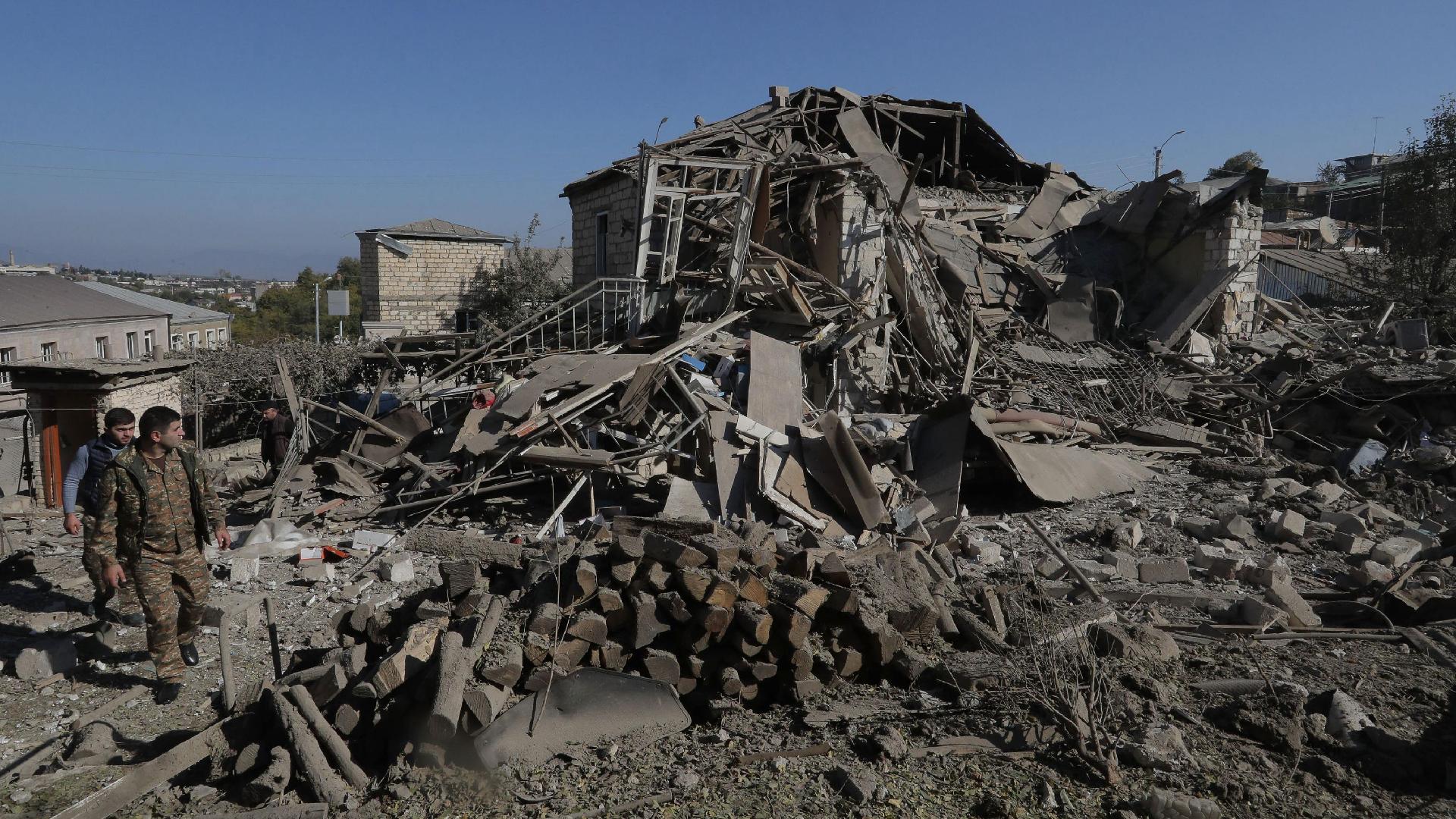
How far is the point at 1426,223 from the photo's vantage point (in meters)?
19.1

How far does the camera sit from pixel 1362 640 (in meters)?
5.55

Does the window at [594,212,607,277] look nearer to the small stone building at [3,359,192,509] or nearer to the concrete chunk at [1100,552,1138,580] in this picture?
the small stone building at [3,359,192,509]

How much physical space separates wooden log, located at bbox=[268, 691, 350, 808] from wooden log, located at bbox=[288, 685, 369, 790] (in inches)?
1.1

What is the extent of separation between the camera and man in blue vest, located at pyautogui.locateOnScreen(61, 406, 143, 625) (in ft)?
17.5

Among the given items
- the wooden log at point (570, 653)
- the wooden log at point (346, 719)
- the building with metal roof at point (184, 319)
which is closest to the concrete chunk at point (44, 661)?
the wooden log at point (346, 719)

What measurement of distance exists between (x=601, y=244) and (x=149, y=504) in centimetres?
1297

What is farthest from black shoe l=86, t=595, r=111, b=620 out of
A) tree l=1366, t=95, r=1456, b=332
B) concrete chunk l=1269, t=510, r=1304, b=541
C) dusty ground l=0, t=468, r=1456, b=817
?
tree l=1366, t=95, r=1456, b=332

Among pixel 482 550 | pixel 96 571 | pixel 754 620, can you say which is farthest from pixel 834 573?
pixel 96 571

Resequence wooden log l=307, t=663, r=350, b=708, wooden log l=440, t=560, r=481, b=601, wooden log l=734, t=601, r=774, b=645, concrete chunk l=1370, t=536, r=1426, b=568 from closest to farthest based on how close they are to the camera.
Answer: wooden log l=307, t=663, r=350, b=708
wooden log l=734, t=601, r=774, b=645
wooden log l=440, t=560, r=481, b=601
concrete chunk l=1370, t=536, r=1426, b=568

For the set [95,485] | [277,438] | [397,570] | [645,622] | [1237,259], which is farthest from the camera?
[1237,259]

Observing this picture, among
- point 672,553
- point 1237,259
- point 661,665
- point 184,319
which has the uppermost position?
point 1237,259

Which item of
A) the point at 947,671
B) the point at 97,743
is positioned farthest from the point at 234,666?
the point at 947,671

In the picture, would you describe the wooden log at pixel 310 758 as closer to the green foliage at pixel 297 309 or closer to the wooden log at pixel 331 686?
the wooden log at pixel 331 686

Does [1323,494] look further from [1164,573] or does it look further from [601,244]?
[601,244]
